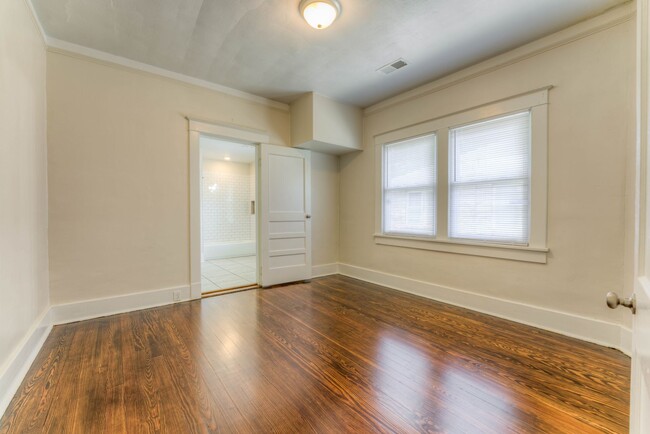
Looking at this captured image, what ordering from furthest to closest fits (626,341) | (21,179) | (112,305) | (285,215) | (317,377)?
1. (285,215)
2. (112,305)
3. (626,341)
4. (21,179)
5. (317,377)

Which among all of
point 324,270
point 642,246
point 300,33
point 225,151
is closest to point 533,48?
point 300,33

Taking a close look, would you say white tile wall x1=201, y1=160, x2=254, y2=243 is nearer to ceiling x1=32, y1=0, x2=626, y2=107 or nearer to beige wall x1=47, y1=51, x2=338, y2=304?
beige wall x1=47, y1=51, x2=338, y2=304

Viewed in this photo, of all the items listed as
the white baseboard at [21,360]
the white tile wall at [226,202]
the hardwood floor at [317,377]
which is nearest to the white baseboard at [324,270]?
the hardwood floor at [317,377]

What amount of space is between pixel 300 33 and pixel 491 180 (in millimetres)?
2468

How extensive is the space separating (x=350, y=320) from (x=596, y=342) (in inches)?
81.3

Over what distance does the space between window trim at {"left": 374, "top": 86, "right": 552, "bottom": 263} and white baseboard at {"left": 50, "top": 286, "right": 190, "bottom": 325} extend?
291cm

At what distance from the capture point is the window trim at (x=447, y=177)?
2.61m

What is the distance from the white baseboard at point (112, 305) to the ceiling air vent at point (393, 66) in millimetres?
3537

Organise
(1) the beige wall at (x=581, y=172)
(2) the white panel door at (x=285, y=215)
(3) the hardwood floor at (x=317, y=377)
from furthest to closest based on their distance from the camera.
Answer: (2) the white panel door at (x=285, y=215)
(1) the beige wall at (x=581, y=172)
(3) the hardwood floor at (x=317, y=377)

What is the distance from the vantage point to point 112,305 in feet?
9.58

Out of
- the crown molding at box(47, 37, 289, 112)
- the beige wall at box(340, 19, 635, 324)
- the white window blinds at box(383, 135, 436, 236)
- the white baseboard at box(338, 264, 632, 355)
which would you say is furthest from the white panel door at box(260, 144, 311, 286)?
the beige wall at box(340, 19, 635, 324)

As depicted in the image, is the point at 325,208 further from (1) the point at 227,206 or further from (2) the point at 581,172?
(1) the point at 227,206

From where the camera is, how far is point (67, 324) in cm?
267

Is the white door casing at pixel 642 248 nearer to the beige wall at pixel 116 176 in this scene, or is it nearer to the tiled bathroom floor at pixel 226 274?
the beige wall at pixel 116 176
